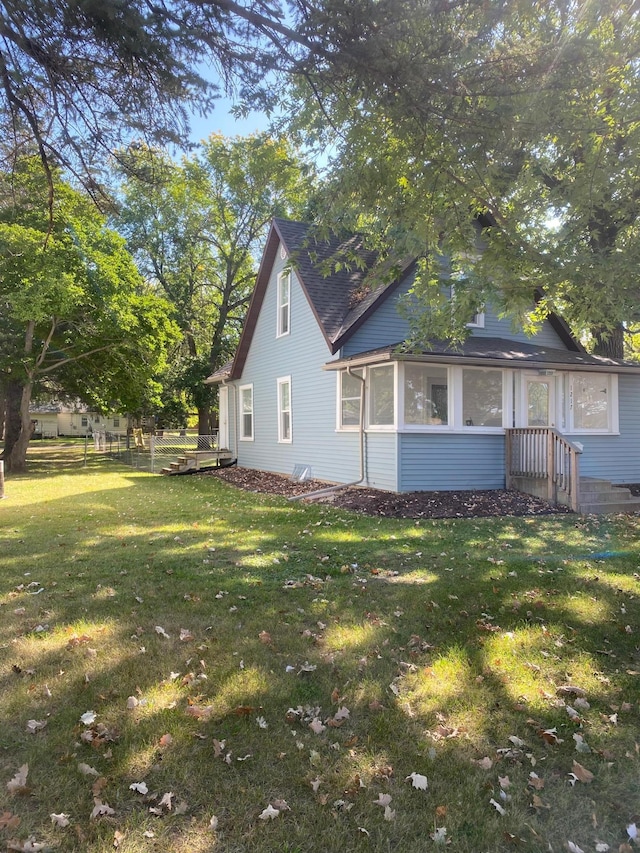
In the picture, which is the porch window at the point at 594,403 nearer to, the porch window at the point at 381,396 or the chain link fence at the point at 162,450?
the porch window at the point at 381,396

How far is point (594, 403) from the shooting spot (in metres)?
13.7

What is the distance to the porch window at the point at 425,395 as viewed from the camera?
1176cm

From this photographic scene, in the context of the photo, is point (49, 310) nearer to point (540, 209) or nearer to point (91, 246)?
point (91, 246)

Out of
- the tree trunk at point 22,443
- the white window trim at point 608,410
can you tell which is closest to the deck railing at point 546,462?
the white window trim at point 608,410

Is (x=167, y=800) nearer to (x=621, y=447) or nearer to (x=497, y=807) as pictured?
(x=497, y=807)

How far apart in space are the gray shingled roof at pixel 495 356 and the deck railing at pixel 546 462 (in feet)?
5.18

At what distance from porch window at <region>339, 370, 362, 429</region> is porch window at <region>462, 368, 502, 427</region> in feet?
7.80

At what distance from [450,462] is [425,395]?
152 centimetres

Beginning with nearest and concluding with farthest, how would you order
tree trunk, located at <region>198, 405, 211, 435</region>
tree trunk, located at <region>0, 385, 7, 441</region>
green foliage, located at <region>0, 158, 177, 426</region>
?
green foliage, located at <region>0, 158, 177, 426</region> → tree trunk, located at <region>0, 385, 7, 441</region> → tree trunk, located at <region>198, 405, 211, 435</region>

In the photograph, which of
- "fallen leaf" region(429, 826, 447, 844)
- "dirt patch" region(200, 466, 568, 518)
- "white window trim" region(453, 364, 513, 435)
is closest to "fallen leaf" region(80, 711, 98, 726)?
"fallen leaf" region(429, 826, 447, 844)

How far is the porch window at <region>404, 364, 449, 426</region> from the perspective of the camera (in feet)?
38.6

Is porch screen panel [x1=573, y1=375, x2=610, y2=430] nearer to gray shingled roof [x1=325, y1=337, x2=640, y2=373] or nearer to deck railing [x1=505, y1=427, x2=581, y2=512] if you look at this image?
gray shingled roof [x1=325, y1=337, x2=640, y2=373]

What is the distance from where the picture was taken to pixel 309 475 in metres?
14.6

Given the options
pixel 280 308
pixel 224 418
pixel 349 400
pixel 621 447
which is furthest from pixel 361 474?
pixel 224 418
